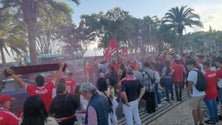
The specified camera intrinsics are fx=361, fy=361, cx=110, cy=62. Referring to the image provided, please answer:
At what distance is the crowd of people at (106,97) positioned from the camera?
5.02 metres

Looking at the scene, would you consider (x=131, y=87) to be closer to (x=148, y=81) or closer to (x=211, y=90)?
(x=211, y=90)

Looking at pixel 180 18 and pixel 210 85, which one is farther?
pixel 180 18

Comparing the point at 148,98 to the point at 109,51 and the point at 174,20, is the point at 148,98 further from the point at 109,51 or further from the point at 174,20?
the point at 174,20

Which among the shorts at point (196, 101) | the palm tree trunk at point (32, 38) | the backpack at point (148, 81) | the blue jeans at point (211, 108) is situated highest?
the palm tree trunk at point (32, 38)

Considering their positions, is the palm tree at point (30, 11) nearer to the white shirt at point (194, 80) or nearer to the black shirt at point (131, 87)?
the black shirt at point (131, 87)

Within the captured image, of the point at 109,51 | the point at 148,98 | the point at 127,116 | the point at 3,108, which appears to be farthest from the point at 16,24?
the point at 3,108

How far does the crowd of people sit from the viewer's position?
16.5 ft

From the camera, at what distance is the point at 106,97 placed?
7.10m

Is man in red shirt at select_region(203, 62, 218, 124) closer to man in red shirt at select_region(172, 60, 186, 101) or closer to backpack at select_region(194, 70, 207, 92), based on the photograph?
backpack at select_region(194, 70, 207, 92)

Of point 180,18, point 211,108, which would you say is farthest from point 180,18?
point 211,108

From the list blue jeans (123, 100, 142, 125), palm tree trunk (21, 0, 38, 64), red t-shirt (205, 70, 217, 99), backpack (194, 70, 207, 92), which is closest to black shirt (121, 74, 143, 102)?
blue jeans (123, 100, 142, 125)

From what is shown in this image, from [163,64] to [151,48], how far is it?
204ft

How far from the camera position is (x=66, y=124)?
254 inches

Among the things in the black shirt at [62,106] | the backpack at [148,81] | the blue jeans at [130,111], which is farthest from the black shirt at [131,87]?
the backpack at [148,81]
